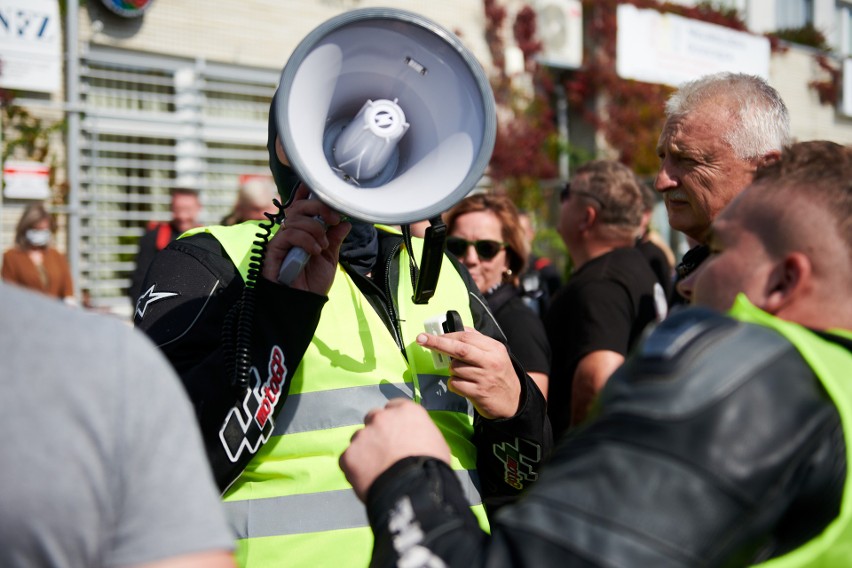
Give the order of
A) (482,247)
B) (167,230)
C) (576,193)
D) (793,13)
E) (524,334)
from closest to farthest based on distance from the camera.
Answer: (524,334) < (482,247) < (576,193) < (167,230) < (793,13)

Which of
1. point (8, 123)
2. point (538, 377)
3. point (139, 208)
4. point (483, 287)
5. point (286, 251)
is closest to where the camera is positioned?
point (286, 251)

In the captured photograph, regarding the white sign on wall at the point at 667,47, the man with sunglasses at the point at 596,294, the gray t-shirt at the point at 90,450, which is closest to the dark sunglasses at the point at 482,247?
the man with sunglasses at the point at 596,294

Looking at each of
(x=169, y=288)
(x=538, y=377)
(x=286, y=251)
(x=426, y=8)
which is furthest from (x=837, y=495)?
(x=426, y=8)

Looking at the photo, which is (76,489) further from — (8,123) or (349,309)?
(8,123)

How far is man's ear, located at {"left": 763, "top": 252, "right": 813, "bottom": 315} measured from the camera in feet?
3.92

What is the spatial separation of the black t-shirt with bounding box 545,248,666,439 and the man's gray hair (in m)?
1.26

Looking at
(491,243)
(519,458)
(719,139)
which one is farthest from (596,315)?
(519,458)

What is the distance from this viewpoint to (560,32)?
42.0 ft

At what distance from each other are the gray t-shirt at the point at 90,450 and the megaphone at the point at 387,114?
703 mm

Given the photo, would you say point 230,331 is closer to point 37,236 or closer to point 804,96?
point 37,236

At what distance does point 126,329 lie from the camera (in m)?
1.02

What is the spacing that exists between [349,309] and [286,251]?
27 cm

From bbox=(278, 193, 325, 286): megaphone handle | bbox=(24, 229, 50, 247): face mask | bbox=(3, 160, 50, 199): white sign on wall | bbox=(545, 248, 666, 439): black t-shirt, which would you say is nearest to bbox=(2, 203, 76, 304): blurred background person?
bbox=(24, 229, 50, 247): face mask

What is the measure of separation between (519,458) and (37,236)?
21.1ft
